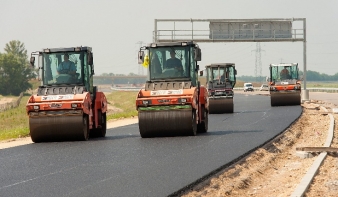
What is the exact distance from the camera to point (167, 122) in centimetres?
2131

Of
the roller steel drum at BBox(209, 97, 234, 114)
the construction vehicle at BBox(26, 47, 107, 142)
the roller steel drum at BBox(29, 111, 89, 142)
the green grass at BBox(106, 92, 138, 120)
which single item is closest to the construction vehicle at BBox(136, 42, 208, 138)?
the construction vehicle at BBox(26, 47, 107, 142)

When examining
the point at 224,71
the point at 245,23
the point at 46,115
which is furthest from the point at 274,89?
the point at 46,115

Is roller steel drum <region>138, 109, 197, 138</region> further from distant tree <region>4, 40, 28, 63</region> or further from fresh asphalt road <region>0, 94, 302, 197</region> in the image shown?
distant tree <region>4, 40, 28, 63</region>

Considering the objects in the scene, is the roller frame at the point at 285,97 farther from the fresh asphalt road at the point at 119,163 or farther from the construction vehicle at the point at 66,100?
the construction vehicle at the point at 66,100

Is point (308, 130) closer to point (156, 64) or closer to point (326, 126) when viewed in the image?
point (326, 126)

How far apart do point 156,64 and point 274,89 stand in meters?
22.6

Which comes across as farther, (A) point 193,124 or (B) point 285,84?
(B) point 285,84

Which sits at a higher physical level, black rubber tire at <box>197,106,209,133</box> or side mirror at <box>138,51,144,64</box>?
side mirror at <box>138,51,144,64</box>

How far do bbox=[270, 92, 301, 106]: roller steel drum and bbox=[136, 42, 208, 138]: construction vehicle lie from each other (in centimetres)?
2138

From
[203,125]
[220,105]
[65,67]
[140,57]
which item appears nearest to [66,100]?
[65,67]

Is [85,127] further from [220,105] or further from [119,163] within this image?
[220,105]

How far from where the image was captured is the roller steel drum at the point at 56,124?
20.6 meters

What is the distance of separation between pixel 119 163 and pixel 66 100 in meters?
6.24

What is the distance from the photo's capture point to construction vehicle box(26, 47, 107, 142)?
20.6m
